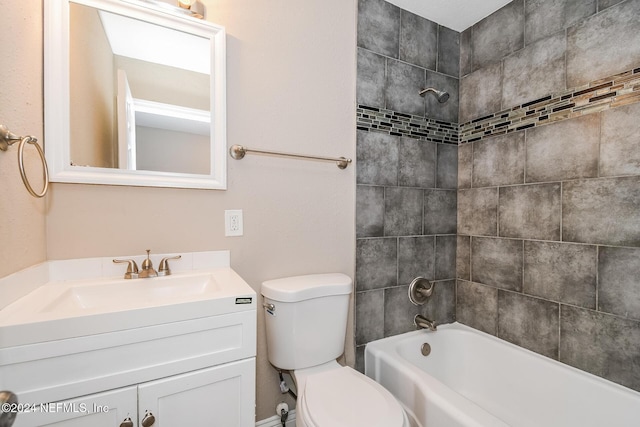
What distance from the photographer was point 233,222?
141 centimetres

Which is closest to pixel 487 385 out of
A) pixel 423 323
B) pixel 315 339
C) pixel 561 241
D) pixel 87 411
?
pixel 423 323

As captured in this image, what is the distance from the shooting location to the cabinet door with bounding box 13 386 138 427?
727 millimetres

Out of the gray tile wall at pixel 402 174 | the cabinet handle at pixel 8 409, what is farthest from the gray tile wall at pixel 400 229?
the cabinet handle at pixel 8 409

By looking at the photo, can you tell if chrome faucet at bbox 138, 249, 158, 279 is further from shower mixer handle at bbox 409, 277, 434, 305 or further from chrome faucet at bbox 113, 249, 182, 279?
shower mixer handle at bbox 409, 277, 434, 305

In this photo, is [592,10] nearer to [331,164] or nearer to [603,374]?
[331,164]

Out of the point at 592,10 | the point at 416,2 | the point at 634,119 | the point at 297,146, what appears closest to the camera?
the point at 634,119

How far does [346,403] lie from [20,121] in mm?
1507

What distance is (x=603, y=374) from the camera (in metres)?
1.36

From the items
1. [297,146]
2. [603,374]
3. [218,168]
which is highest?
[297,146]

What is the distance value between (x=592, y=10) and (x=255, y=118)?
173cm

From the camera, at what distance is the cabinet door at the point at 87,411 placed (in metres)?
0.73

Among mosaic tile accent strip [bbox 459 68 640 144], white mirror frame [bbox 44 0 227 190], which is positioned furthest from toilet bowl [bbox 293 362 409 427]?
mosaic tile accent strip [bbox 459 68 640 144]

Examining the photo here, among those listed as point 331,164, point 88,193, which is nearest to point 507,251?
point 331,164

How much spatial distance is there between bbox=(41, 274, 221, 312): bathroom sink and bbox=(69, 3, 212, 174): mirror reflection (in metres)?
0.48
